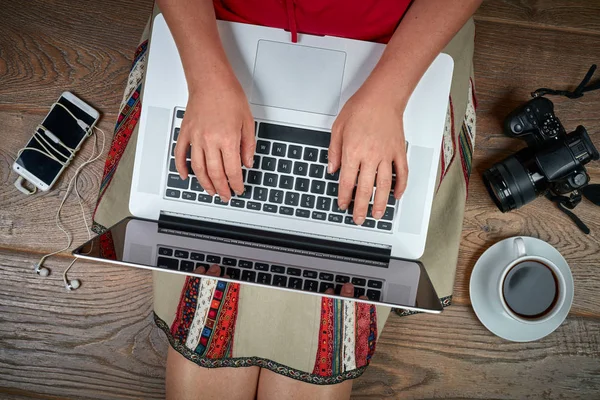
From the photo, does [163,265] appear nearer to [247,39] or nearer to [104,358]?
[247,39]

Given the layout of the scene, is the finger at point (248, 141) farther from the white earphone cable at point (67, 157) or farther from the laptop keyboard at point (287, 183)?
the white earphone cable at point (67, 157)

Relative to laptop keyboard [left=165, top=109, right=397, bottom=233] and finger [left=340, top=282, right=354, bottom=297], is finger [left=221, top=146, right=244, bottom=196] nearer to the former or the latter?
laptop keyboard [left=165, top=109, right=397, bottom=233]

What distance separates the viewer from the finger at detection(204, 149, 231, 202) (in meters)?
0.57

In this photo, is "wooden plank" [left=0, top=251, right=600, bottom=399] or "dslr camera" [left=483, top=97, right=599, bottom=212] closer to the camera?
"dslr camera" [left=483, top=97, right=599, bottom=212]

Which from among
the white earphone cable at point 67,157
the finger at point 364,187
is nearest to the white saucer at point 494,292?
the finger at point 364,187

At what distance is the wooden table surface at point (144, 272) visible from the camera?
90 cm

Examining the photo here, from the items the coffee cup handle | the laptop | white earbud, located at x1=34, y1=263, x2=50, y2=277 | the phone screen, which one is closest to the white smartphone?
the phone screen

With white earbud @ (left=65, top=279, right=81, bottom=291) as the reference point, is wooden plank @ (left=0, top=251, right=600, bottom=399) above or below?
below

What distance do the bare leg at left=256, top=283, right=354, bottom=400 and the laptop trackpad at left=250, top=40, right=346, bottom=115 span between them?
0.43 m

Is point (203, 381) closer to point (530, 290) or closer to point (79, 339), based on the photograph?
point (79, 339)

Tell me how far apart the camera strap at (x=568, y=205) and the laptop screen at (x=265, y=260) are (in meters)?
0.44

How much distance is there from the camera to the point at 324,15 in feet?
2.01

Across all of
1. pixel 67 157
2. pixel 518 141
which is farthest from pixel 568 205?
pixel 67 157

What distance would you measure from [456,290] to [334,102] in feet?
1.57
